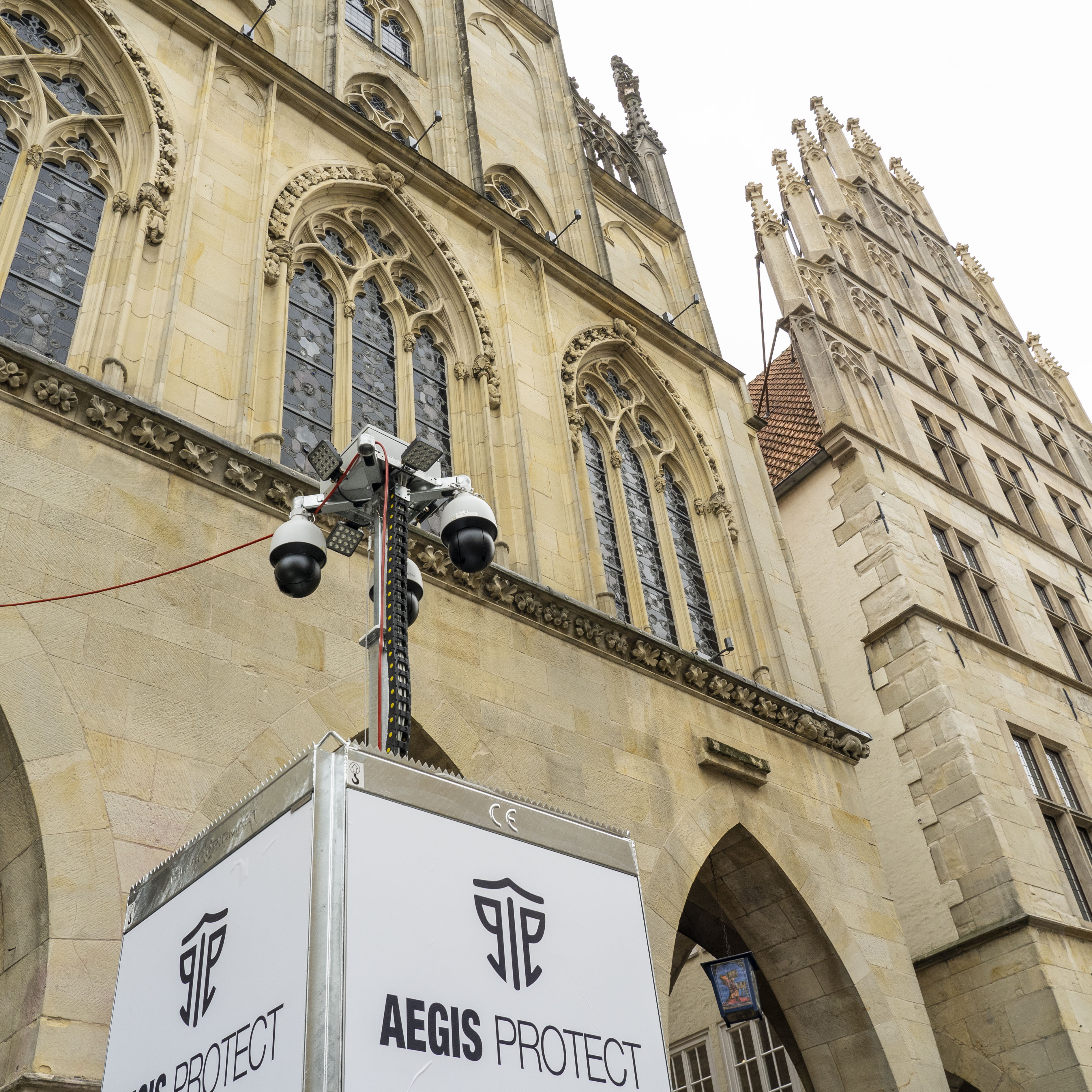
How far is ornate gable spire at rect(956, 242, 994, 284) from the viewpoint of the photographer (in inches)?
1248

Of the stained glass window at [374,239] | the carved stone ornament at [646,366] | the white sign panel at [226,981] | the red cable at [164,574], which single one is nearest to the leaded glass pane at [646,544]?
the carved stone ornament at [646,366]

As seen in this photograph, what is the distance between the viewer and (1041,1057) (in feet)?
42.4

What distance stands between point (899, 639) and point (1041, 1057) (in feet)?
20.3

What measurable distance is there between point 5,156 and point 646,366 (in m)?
7.79

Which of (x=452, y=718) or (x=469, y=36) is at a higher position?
(x=469, y=36)

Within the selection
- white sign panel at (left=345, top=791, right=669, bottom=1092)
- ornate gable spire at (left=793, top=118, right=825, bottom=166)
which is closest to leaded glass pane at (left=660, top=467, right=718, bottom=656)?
white sign panel at (left=345, top=791, right=669, bottom=1092)

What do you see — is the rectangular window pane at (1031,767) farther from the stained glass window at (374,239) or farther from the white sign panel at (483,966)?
the white sign panel at (483,966)

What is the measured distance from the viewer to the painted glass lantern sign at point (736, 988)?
970 centimetres

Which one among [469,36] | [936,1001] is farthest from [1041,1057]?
[469,36]

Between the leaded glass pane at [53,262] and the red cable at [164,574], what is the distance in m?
2.18

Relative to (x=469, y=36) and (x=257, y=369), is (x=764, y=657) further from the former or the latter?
(x=469, y=36)

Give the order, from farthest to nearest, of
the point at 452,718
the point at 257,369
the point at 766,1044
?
the point at 766,1044
the point at 257,369
the point at 452,718

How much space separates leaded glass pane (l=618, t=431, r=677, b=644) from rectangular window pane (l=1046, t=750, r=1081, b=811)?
8.37 m

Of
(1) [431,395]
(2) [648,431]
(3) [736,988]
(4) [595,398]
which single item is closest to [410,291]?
(1) [431,395]
